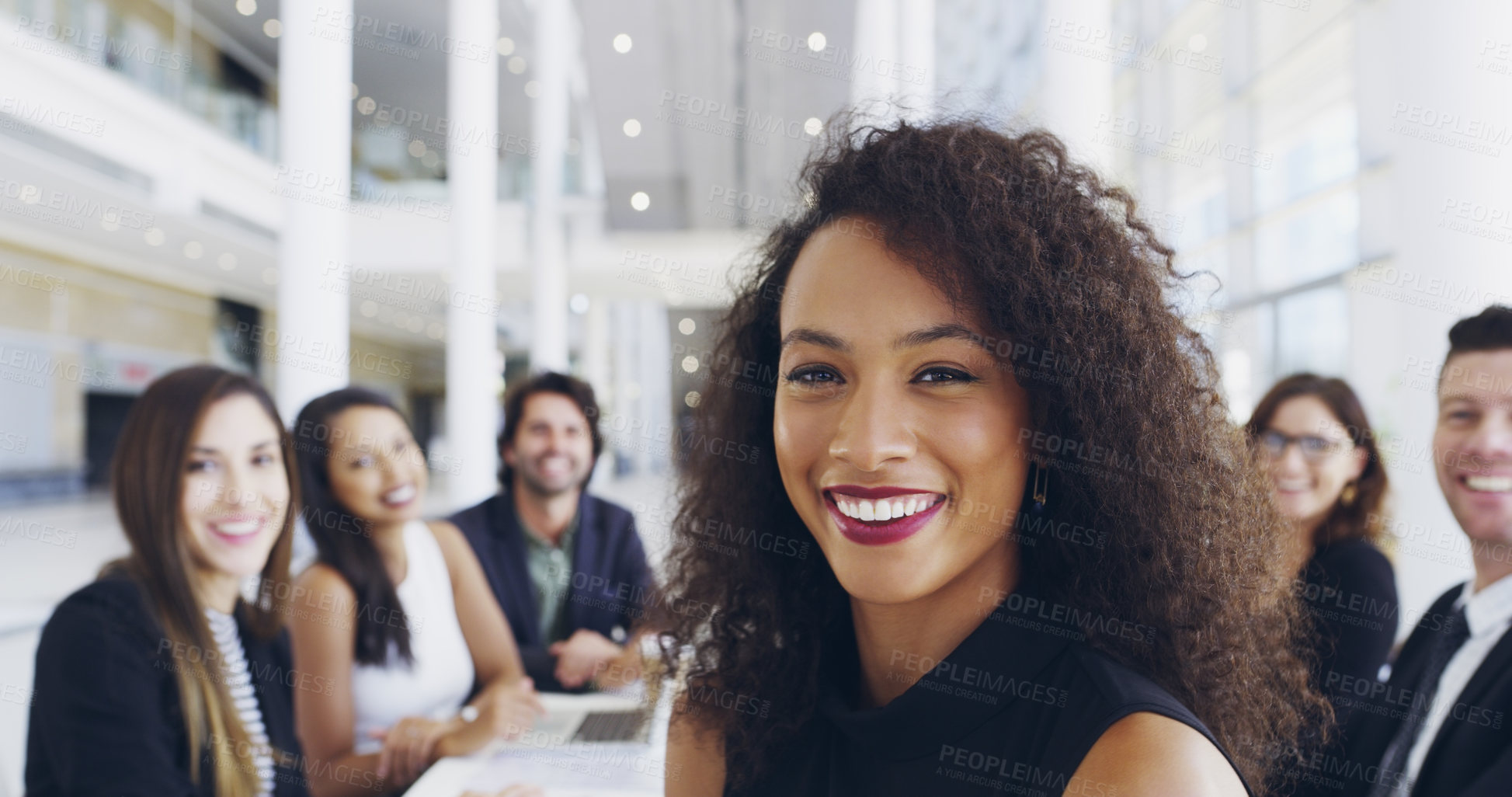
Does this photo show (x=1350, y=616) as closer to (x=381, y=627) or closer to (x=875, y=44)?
(x=381, y=627)

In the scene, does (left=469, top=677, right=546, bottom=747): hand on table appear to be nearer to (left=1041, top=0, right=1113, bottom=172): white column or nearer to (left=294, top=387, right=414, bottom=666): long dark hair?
(left=294, top=387, right=414, bottom=666): long dark hair

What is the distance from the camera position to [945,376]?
0.93 m

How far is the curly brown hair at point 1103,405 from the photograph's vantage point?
3.08ft

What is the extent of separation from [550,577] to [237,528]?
164 centimetres

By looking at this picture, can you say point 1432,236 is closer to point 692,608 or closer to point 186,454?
point 692,608

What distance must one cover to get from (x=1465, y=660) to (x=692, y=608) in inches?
52.0

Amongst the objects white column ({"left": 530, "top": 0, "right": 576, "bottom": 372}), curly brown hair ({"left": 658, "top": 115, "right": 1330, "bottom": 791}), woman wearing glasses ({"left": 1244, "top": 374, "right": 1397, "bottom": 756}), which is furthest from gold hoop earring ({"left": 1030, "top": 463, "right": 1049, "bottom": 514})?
white column ({"left": 530, "top": 0, "right": 576, "bottom": 372})

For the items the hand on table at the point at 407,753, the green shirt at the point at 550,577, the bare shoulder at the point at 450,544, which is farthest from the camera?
the green shirt at the point at 550,577

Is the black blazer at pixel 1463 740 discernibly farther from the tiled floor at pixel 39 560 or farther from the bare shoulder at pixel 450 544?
the bare shoulder at pixel 450 544

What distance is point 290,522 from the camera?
1.91m

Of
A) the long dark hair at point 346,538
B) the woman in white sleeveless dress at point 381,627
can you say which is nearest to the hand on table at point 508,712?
the woman in white sleeveless dress at point 381,627

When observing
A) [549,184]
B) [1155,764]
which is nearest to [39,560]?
[549,184]

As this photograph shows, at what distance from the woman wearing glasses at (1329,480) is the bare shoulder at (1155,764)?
59.7 inches

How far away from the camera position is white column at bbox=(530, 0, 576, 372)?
9039 millimetres
